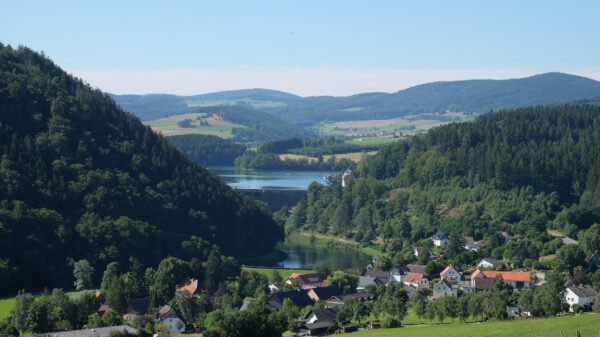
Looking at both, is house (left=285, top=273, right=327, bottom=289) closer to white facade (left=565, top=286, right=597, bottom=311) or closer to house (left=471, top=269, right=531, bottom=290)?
house (left=471, top=269, right=531, bottom=290)

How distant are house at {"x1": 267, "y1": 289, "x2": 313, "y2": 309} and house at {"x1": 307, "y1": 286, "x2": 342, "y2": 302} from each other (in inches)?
14.5

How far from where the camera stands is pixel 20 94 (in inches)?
3260

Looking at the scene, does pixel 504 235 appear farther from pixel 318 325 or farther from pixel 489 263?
pixel 318 325

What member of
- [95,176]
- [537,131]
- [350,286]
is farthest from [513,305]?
[537,131]

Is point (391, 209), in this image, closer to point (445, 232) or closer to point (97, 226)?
point (445, 232)

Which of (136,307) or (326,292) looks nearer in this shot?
(136,307)

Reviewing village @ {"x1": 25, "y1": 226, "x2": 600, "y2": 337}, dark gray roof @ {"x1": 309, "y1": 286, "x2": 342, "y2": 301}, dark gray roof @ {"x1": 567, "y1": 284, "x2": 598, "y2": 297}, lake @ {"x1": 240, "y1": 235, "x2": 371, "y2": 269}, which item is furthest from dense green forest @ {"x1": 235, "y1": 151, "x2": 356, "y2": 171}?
dark gray roof @ {"x1": 567, "y1": 284, "x2": 598, "y2": 297}

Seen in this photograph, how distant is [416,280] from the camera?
68500mm

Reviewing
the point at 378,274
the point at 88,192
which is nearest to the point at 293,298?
the point at 378,274

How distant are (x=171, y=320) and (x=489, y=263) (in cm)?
3097

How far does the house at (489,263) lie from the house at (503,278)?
4.70 metres

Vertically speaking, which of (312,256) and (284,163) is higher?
(312,256)

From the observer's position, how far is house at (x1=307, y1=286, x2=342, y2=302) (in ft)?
198

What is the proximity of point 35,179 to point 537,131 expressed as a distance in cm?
6126
